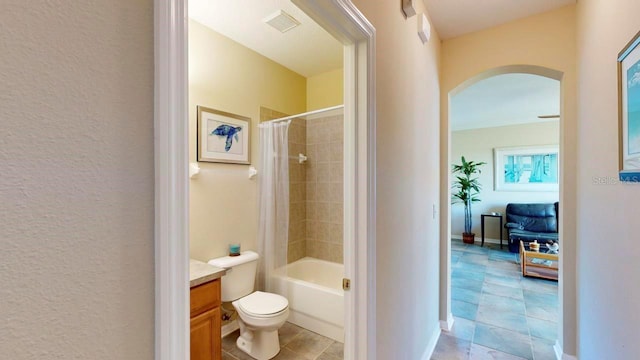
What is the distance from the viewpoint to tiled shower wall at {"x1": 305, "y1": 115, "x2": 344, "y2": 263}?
2.93m

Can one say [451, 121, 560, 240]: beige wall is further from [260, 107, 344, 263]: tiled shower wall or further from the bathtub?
the bathtub

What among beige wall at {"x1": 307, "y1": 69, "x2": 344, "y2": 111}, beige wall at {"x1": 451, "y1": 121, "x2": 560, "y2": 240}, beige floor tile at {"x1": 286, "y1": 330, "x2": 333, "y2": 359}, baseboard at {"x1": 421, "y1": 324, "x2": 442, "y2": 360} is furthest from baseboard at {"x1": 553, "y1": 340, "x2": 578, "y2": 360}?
beige wall at {"x1": 451, "y1": 121, "x2": 560, "y2": 240}

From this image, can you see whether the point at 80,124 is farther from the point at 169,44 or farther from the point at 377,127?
the point at 377,127

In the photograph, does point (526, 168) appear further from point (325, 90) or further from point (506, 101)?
point (325, 90)

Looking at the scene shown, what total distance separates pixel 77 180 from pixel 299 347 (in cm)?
226

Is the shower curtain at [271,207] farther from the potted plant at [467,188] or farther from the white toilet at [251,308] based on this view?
the potted plant at [467,188]

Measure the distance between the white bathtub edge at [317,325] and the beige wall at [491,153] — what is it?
4.93 meters

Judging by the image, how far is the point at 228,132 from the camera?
2312 millimetres

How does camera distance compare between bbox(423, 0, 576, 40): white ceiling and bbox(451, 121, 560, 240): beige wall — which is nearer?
bbox(423, 0, 576, 40): white ceiling

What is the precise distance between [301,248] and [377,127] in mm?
2164

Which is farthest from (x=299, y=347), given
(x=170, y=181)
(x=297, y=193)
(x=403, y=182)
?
(x=170, y=181)

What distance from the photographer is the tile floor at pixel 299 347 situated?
2.06m

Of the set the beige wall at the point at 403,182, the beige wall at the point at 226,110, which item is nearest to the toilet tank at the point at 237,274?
the beige wall at the point at 226,110

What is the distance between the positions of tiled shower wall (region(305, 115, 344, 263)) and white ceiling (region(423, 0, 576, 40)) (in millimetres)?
1232
